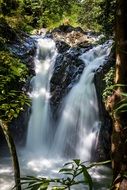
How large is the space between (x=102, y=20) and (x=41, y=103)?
199 inches

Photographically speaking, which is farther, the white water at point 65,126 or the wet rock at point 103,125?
the white water at point 65,126

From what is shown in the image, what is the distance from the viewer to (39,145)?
41.5 feet

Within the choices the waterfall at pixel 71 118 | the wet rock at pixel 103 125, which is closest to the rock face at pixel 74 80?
the wet rock at pixel 103 125

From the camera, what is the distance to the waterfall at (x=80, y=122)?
11509mm

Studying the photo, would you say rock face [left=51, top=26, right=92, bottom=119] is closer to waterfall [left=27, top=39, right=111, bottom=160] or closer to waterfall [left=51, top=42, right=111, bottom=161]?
waterfall [left=27, top=39, right=111, bottom=160]

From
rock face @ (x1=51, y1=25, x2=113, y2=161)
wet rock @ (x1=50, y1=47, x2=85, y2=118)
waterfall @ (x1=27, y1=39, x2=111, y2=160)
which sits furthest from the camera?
wet rock @ (x1=50, y1=47, x2=85, y2=118)

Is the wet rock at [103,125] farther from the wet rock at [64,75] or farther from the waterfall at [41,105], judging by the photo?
the waterfall at [41,105]

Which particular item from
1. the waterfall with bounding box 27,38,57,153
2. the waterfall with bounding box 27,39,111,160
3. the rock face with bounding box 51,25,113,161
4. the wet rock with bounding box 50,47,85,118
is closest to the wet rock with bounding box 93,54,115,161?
the rock face with bounding box 51,25,113,161

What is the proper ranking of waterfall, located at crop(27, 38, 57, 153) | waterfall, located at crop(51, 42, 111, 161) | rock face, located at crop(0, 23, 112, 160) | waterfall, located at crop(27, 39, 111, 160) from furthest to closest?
waterfall, located at crop(27, 38, 57, 153), waterfall, located at crop(27, 39, 111, 160), waterfall, located at crop(51, 42, 111, 161), rock face, located at crop(0, 23, 112, 160)

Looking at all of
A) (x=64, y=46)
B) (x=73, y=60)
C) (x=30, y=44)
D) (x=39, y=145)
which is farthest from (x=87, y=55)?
(x=39, y=145)

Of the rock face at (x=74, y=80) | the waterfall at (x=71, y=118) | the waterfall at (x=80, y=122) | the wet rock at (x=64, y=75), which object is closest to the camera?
the rock face at (x=74, y=80)

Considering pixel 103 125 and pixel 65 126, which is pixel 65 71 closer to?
pixel 65 126

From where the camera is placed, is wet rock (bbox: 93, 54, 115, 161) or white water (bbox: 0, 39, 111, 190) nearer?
wet rock (bbox: 93, 54, 115, 161)

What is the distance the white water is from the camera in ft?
35.7
